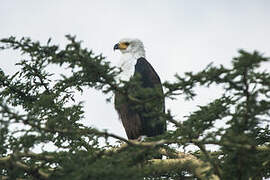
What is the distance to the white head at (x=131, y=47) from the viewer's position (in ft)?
26.5

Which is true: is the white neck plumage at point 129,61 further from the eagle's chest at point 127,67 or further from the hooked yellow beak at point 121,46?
the hooked yellow beak at point 121,46

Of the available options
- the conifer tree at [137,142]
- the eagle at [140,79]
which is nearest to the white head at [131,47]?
the eagle at [140,79]

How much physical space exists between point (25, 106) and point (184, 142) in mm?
3104

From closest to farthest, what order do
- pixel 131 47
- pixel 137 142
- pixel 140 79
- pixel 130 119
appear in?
pixel 137 142 < pixel 140 79 < pixel 130 119 < pixel 131 47

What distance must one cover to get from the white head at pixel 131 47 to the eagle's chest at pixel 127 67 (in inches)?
8.3

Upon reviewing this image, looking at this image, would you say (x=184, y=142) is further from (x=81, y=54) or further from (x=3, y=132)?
(x=3, y=132)

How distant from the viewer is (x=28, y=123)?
3730 millimetres

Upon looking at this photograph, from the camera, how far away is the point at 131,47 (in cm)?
810

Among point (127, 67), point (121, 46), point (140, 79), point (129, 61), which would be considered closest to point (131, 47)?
point (121, 46)

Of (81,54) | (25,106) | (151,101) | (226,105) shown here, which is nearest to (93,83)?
(81,54)

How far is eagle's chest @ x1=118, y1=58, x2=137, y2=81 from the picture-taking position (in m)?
7.29

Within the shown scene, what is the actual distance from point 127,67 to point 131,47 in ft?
1.94

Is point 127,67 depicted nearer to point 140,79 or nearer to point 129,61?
point 129,61

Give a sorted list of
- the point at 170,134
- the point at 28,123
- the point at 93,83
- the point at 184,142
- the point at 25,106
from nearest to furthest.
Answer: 1. the point at 28,123
2. the point at 184,142
3. the point at 93,83
4. the point at 170,134
5. the point at 25,106
